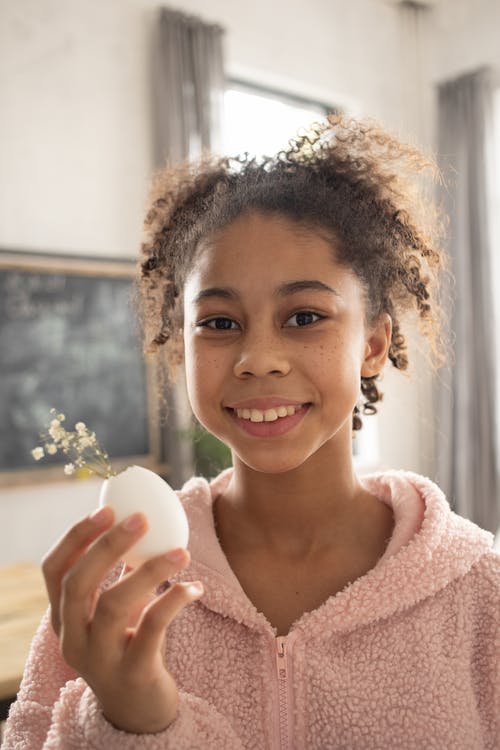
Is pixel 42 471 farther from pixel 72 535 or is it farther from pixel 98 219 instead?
pixel 72 535

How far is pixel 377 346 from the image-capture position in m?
1.17

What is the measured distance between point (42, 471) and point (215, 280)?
9.06 feet

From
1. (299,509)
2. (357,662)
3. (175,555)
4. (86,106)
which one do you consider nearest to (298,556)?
(299,509)

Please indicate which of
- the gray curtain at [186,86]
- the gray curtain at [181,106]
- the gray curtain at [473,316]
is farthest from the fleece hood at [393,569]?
the gray curtain at [473,316]

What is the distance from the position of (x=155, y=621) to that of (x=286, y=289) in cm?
45

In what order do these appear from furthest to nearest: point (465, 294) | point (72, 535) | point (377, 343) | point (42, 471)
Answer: point (465, 294), point (42, 471), point (377, 343), point (72, 535)

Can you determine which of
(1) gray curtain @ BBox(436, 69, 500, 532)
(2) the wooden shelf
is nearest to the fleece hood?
(2) the wooden shelf

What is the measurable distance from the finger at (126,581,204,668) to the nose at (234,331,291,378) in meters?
0.30

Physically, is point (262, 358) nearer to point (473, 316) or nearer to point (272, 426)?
point (272, 426)

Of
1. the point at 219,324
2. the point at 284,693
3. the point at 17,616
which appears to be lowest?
the point at 17,616

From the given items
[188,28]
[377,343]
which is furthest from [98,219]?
[377,343]

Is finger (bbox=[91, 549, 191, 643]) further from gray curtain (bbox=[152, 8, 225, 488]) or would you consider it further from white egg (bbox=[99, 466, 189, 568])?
gray curtain (bbox=[152, 8, 225, 488])

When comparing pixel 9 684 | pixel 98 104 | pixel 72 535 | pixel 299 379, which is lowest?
pixel 9 684

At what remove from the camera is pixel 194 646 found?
1.02 meters
